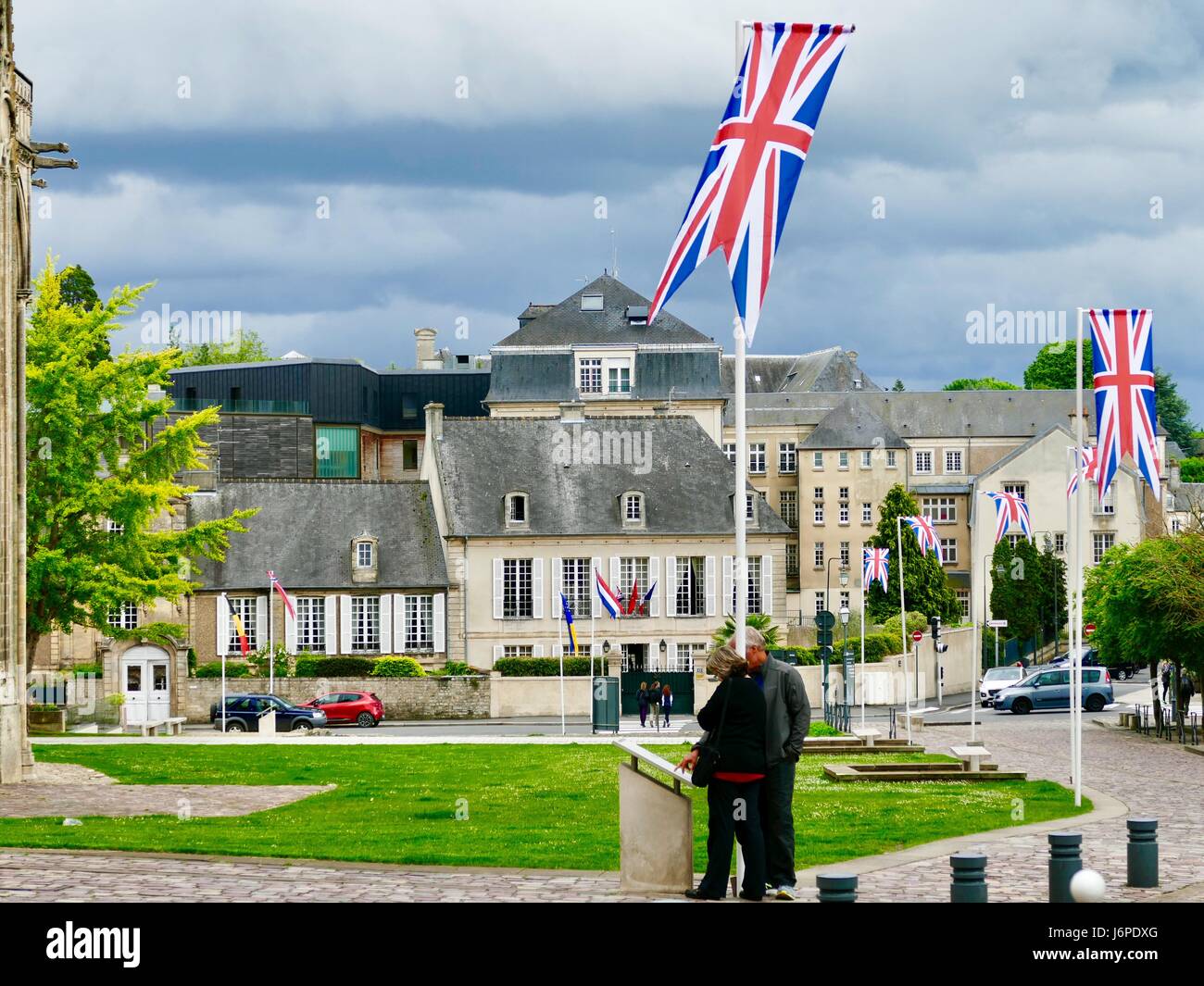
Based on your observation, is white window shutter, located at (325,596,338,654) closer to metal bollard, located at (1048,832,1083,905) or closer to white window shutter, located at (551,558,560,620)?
white window shutter, located at (551,558,560,620)

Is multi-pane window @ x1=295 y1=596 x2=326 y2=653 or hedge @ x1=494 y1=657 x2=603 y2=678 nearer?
hedge @ x1=494 y1=657 x2=603 y2=678

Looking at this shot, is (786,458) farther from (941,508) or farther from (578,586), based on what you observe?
(578,586)

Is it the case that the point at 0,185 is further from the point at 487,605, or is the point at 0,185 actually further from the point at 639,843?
the point at 487,605

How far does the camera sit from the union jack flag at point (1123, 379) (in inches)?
1006

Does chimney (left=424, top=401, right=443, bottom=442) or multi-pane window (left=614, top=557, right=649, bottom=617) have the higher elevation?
chimney (left=424, top=401, right=443, bottom=442)

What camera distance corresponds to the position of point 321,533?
68250mm

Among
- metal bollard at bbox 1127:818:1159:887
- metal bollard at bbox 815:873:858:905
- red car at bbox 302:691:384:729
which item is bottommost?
red car at bbox 302:691:384:729

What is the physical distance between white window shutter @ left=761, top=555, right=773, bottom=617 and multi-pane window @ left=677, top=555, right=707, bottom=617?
233 cm

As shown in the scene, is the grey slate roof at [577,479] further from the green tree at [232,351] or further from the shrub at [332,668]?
the green tree at [232,351]

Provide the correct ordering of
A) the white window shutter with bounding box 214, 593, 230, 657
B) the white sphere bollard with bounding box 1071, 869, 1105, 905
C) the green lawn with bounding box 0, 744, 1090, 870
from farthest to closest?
1. the white window shutter with bounding box 214, 593, 230, 657
2. the green lawn with bounding box 0, 744, 1090, 870
3. the white sphere bollard with bounding box 1071, 869, 1105, 905

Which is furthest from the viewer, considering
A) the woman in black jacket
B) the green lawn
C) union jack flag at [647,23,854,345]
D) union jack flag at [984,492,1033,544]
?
union jack flag at [984,492,1033,544]

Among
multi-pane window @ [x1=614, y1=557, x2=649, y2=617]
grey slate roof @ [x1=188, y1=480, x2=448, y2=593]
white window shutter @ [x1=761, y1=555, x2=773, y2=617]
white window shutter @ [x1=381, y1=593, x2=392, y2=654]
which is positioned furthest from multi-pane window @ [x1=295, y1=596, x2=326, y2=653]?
white window shutter @ [x1=761, y1=555, x2=773, y2=617]

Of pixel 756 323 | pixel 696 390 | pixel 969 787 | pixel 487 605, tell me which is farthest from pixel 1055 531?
pixel 756 323

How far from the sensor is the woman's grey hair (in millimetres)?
13984
